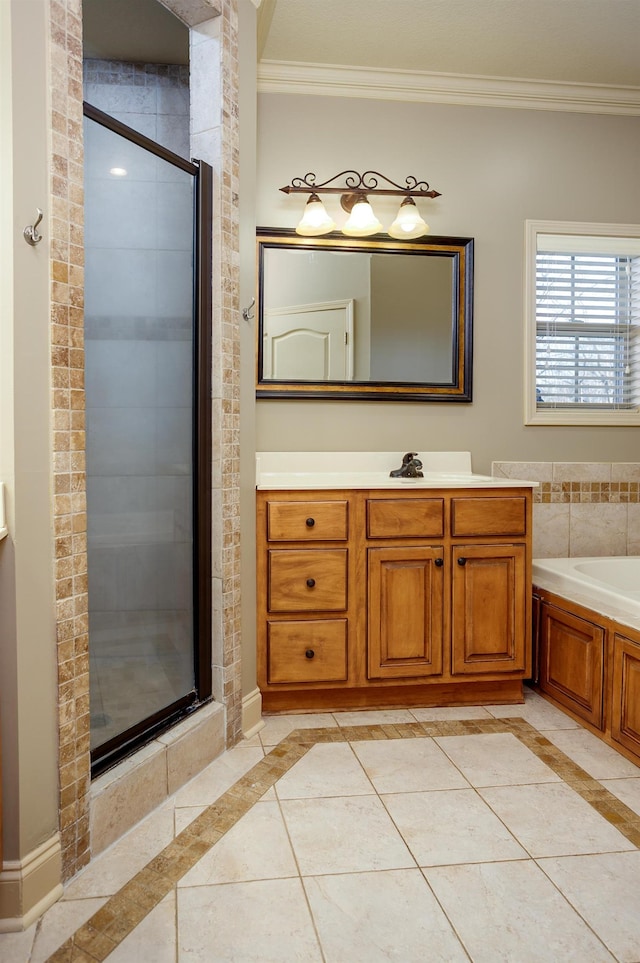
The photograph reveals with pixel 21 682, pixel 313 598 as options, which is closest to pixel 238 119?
pixel 313 598

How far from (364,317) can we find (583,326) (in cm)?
113

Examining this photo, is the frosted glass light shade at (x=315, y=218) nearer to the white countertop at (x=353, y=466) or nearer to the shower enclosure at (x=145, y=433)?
the shower enclosure at (x=145, y=433)

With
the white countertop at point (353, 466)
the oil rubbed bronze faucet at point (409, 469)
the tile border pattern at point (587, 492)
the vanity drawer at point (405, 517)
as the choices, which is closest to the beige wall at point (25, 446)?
the vanity drawer at point (405, 517)

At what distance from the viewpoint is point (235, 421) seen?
2.38m

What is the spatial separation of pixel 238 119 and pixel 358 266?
3.09 feet

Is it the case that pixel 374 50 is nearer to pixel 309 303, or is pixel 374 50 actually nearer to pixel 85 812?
pixel 309 303

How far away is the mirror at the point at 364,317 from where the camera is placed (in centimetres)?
308

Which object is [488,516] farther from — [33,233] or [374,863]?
[33,233]

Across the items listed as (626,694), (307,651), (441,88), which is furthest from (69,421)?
(441,88)

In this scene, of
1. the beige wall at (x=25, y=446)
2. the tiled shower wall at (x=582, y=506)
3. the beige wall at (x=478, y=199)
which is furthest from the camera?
the tiled shower wall at (x=582, y=506)

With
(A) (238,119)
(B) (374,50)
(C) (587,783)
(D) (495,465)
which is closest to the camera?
(C) (587,783)

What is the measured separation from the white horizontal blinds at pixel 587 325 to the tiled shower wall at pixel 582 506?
12.9 inches

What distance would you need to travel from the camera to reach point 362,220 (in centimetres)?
303

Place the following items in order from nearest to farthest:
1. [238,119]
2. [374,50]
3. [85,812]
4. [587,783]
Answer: [85,812]
[587,783]
[238,119]
[374,50]
